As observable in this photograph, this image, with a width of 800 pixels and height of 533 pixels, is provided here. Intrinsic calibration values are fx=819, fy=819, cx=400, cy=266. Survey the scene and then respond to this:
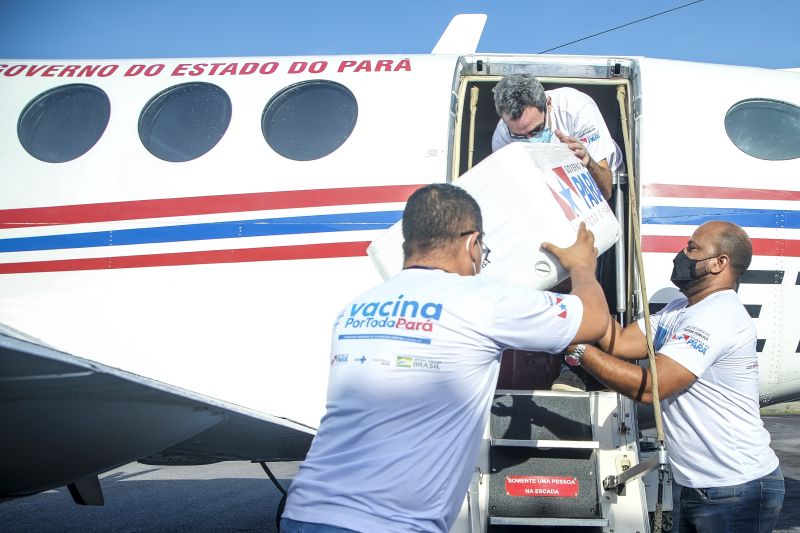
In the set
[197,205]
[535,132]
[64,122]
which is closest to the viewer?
[535,132]

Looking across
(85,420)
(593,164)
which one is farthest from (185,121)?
(593,164)

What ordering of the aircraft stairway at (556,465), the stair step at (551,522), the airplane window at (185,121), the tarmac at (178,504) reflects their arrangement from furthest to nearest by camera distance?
the tarmac at (178,504)
the airplane window at (185,121)
the aircraft stairway at (556,465)
the stair step at (551,522)

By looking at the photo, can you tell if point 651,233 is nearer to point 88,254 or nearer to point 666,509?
point 666,509

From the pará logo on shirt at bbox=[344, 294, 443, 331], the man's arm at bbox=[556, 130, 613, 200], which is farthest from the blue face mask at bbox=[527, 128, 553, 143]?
the pará logo on shirt at bbox=[344, 294, 443, 331]

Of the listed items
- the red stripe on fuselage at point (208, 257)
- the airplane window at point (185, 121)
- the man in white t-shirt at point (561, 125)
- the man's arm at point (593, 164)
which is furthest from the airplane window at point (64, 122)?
the man's arm at point (593, 164)

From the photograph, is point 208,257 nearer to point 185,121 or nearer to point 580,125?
point 185,121

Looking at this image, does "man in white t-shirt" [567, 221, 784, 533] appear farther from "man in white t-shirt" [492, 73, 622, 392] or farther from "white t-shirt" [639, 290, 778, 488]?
"man in white t-shirt" [492, 73, 622, 392]

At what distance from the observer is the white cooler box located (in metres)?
3.56

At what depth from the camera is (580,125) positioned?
4.66 meters

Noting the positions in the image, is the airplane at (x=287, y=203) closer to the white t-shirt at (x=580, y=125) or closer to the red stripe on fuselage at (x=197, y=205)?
the red stripe on fuselage at (x=197, y=205)

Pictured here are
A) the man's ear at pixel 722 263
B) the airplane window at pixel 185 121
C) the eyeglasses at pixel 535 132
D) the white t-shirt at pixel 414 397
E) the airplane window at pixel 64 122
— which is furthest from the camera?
the airplane window at pixel 64 122

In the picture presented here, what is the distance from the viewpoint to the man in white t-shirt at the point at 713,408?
A: 3242mm

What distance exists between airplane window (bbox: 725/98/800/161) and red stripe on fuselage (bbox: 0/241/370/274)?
240cm

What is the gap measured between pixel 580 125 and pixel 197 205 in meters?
2.39
